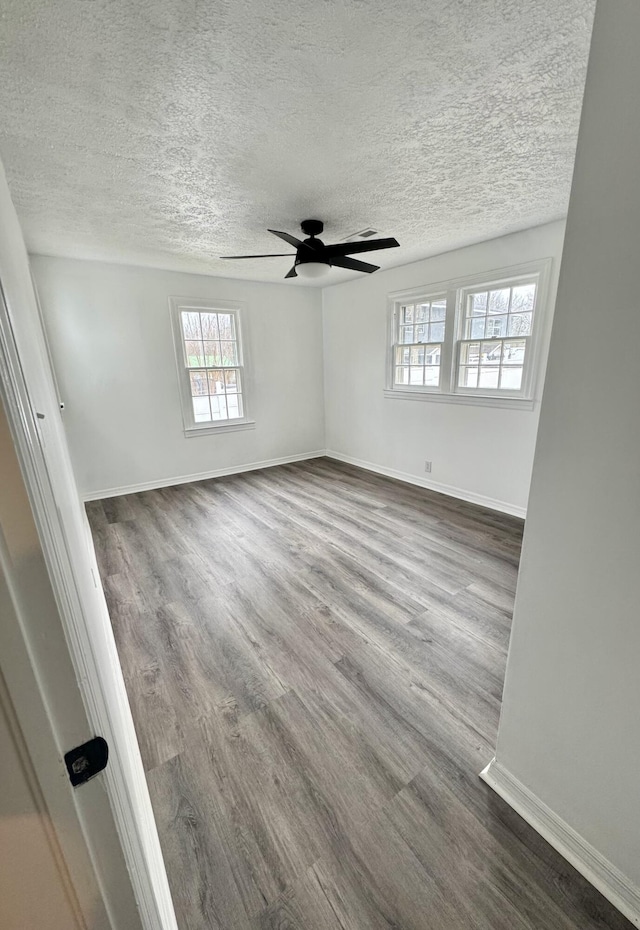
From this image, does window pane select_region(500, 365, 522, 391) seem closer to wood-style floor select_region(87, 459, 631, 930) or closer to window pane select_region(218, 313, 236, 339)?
wood-style floor select_region(87, 459, 631, 930)

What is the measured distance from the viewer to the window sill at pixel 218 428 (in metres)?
4.82

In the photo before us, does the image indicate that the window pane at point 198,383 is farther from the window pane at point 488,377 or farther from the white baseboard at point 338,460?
the window pane at point 488,377

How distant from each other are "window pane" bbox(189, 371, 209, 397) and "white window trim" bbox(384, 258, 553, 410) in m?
2.36

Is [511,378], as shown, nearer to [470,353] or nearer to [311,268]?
[470,353]

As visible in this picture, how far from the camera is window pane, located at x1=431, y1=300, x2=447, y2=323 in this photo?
4.01 meters

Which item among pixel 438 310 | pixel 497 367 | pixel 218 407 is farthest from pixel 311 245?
pixel 218 407

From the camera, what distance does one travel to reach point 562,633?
1116 millimetres

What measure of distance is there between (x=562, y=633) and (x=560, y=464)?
52cm

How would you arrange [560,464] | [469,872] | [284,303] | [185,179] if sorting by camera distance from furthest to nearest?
[284,303] → [185,179] → [469,872] → [560,464]


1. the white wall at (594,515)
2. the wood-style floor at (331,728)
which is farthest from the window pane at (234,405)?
the white wall at (594,515)

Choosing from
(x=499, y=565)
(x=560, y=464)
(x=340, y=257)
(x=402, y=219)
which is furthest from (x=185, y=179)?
(x=499, y=565)

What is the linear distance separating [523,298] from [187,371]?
12.3 feet

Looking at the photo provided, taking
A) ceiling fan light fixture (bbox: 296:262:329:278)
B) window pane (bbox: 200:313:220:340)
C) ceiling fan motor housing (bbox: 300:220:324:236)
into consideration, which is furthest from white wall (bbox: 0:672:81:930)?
window pane (bbox: 200:313:220:340)

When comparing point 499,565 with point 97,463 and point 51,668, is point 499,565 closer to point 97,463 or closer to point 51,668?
point 51,668
